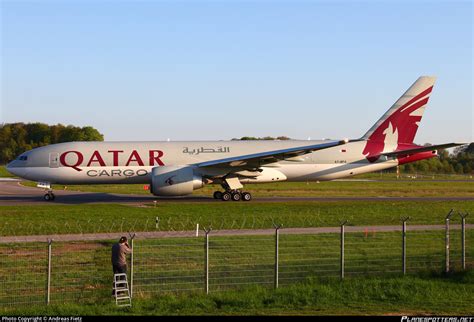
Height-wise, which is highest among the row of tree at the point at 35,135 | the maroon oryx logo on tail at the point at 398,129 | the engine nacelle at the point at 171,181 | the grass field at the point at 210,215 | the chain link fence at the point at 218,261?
the row of tree at the point at 35,135

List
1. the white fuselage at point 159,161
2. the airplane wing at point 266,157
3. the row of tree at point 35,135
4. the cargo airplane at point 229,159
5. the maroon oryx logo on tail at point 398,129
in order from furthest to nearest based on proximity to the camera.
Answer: the row of tree at point 35,135, the maroon oryx logo on tail at point 398,129, the white fuselage at point 159,161, the cargo airplane at point 229,159, the airplane wing at point 266,157

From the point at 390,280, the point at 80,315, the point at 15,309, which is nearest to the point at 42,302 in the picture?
the point at 15,309

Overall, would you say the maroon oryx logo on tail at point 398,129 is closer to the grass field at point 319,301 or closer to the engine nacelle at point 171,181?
the engine nacelle at point 171,181

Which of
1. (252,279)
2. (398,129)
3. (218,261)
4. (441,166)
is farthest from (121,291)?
(441,166)

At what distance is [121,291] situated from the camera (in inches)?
595

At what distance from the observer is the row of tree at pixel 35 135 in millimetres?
133500

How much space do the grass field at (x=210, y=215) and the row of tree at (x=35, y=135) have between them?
98.0m

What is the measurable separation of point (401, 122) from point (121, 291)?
3395cm

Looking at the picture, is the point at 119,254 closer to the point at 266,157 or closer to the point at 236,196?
the point at 266,157

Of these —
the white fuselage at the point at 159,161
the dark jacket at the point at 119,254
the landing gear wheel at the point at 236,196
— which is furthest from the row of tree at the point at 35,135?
the dark jacket at the point at 119,254

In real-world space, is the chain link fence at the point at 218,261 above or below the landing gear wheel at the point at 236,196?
below

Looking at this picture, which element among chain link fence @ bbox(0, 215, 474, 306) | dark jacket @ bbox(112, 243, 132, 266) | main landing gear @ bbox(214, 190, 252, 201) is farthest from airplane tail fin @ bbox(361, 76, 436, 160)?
dark jacket @ bbox(112, 243, 132, 266)

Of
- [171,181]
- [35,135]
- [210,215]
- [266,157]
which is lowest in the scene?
[210,215]

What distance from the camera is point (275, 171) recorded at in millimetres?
43125
